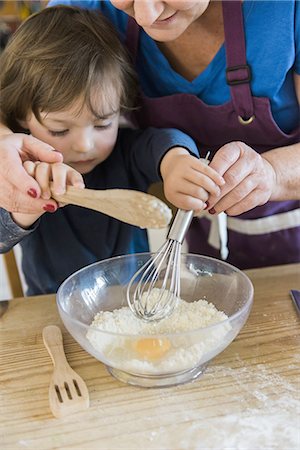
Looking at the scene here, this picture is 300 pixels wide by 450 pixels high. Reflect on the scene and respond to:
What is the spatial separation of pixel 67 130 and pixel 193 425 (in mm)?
500

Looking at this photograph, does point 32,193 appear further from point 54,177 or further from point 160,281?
point 160,281

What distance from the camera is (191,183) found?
2.26ft

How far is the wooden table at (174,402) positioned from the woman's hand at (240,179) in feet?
0.56

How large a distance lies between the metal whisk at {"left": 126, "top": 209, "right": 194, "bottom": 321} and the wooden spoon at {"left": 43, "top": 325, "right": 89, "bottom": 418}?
0.37 feet

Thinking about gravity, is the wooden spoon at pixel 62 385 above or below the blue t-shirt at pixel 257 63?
below

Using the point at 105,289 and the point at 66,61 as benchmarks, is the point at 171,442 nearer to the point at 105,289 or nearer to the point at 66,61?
the point at 105,289

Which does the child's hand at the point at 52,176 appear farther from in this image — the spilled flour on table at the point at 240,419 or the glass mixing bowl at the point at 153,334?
the spilled flour on table at the point at 240,419

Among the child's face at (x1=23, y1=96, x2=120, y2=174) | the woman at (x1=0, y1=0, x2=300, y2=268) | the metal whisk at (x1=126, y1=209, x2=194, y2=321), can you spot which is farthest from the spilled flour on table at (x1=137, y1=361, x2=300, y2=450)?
the child's face at (x1=23, y1=96, x2=120, y2=174)

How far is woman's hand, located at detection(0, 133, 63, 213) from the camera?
2.12 ft

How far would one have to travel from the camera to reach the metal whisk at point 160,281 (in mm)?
669

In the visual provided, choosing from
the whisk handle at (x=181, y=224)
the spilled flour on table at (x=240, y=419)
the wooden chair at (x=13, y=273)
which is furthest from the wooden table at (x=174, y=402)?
the wooden chair at (x=13, y=273)

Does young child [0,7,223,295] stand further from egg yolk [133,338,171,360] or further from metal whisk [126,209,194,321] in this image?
egg yolk [133,338,171,360]

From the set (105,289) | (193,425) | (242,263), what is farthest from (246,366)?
(242,263)

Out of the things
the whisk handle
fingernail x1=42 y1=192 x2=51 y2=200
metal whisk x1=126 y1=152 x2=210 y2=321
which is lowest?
metal whisk x1=126 y1=152 x2=210 y2=321
